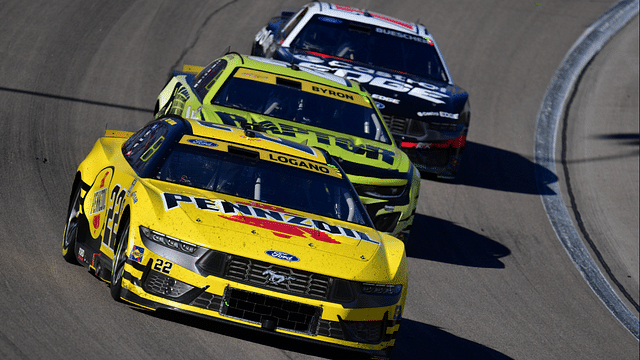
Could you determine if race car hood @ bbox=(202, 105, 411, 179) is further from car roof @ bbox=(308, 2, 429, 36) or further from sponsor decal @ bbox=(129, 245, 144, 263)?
car roof @ bbox=(308, 2, 429, 36)

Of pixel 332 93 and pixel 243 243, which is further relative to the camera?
pixel 332 93

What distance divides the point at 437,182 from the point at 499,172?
6.33 feet

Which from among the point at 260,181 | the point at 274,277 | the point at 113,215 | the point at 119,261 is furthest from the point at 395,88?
the point at 274,277

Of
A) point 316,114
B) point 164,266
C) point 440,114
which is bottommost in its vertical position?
point 440,114

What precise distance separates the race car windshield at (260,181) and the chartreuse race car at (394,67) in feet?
17.8

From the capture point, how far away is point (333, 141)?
9.81 meters

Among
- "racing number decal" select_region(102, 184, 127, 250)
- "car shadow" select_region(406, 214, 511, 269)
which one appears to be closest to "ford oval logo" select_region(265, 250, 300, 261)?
"racing number decal" select_region(102, 184, 127, 250)

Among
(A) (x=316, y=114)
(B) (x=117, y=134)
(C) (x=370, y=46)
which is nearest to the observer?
(B) (x=117, y=134)

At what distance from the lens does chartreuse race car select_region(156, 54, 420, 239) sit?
962 centimetres

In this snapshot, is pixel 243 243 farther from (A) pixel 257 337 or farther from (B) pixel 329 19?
(B) pixel 329 19

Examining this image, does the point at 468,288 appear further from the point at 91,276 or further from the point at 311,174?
the point at 91,276

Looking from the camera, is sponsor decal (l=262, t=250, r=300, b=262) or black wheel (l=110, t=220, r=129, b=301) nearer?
sponsor decal (l=262, t=250, r=300, b=262)

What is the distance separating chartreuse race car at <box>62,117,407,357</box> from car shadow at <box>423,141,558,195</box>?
22.7ft

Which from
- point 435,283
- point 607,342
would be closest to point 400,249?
point 435,283
